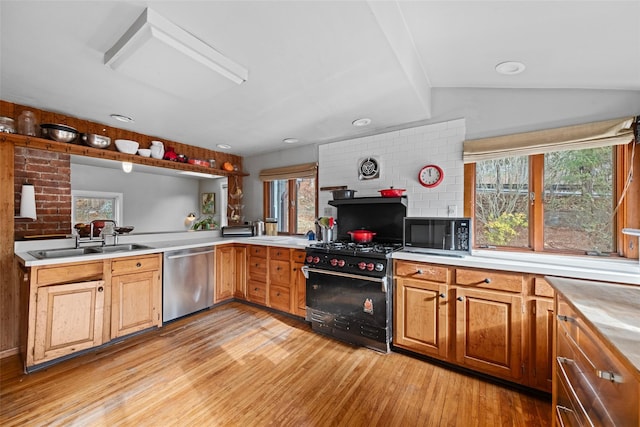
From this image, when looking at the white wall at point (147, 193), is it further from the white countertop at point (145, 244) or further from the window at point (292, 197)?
the window at point (292, 197)

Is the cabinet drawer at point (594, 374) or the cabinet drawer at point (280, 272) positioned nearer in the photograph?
the cabinet drawer at point (594, 374)

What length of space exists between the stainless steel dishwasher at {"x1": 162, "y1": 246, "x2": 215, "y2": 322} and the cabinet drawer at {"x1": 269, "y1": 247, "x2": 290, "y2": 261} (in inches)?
29.2

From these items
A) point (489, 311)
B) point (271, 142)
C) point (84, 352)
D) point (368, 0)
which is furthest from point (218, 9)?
point (84, 352)

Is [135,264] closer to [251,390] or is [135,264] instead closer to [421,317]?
[251,390]

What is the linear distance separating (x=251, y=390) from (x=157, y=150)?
9.20ft

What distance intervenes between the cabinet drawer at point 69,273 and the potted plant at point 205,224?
1540mm

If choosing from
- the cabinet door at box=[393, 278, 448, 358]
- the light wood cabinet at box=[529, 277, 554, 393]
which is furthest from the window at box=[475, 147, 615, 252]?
the cabinet door at box=[393, 278, 448, 358]

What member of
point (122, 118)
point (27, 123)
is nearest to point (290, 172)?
point (122, 118)

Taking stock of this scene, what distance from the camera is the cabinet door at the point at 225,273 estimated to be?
3.26m

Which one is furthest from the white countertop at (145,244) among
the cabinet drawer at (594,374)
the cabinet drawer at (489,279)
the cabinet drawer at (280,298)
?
the cabinet drawer at (594,374)

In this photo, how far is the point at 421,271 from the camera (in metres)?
2.15

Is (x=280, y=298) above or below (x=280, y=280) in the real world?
below

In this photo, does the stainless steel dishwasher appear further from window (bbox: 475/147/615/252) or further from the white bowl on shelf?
window (bbox: 475/147/615/252)

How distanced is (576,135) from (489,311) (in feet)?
4.81
